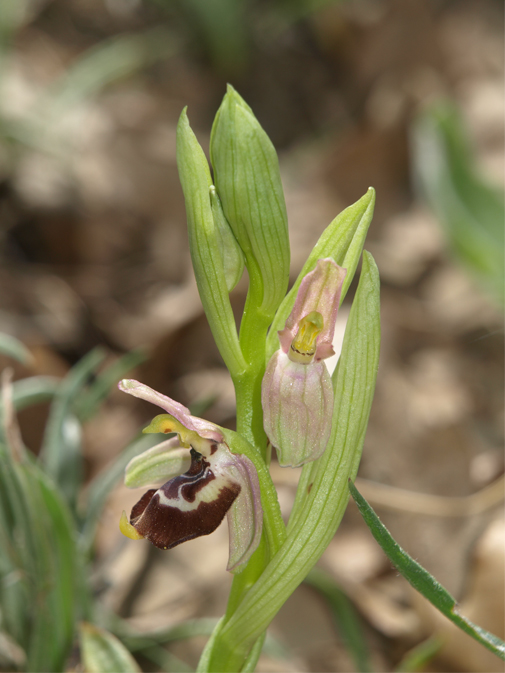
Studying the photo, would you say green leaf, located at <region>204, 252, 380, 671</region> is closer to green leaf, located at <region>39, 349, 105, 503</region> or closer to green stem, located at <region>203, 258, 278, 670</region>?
green stem, located at <region>203, 258, 278, 670</region>

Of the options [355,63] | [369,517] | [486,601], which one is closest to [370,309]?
[369,517]

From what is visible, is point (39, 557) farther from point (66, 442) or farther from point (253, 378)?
point (253, 378)

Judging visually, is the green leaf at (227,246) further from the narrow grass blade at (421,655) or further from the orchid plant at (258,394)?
the narrow grass blade at (421,655)

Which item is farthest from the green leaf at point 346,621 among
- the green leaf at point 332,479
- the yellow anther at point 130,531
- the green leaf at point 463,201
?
the green leaf at point 463,201

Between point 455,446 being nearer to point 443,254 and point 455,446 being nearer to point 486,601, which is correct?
point 486,601

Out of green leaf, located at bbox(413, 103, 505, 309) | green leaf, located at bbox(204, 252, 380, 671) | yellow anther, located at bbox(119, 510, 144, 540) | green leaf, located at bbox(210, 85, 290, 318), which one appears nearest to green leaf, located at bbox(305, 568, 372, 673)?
green leaf, located at bbox(204, 252, 380, 671)
